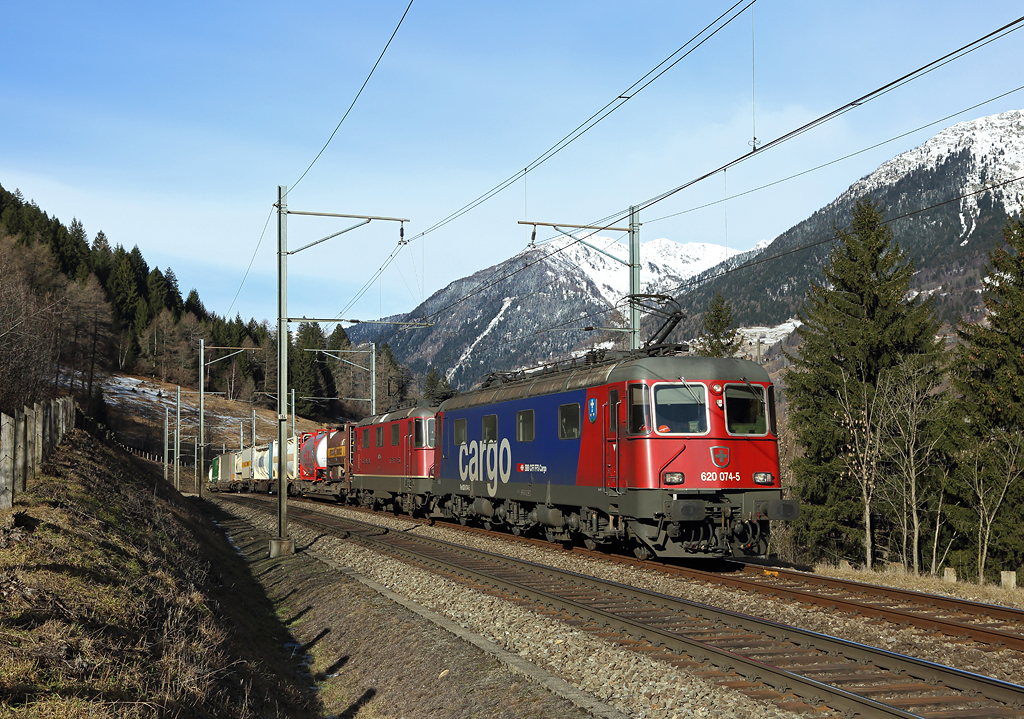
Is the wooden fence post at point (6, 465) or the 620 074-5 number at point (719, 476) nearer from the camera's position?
the wooden fence post at point (6, 465)

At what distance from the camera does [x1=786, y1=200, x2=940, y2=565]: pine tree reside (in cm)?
3058

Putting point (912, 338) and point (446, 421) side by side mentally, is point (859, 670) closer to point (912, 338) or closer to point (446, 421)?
point (446, 421)

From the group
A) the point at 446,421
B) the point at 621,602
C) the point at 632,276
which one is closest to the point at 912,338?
the point at 632,276

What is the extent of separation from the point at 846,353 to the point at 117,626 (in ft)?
94.1

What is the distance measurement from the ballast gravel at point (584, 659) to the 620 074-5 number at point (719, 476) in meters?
4.55

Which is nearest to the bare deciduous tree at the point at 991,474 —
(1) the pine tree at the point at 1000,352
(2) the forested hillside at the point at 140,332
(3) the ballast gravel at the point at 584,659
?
(1) the pine tree at the point at 1000,352

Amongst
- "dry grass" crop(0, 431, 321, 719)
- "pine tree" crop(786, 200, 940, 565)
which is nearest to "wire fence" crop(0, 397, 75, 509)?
"dry grass" crop(0, 431, 321, 719)

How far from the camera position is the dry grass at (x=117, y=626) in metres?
6.07

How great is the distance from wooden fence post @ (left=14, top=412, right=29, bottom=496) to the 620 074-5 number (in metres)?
10.6

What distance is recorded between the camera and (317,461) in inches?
1640

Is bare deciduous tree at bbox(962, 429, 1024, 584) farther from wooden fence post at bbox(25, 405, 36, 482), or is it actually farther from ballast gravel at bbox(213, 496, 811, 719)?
wooden fence post at bbox(25, 405, 36, 482)

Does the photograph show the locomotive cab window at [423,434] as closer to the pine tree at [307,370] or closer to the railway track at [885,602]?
the railway track at [885,602]

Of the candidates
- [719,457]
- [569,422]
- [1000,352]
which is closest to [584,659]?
[719,457]

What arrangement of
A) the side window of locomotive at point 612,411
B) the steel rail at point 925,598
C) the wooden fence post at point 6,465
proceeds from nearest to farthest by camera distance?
the steel rail at point 925,598 → the wooden fence post at point 6,465 → the side window of locomotive at point 612,411
